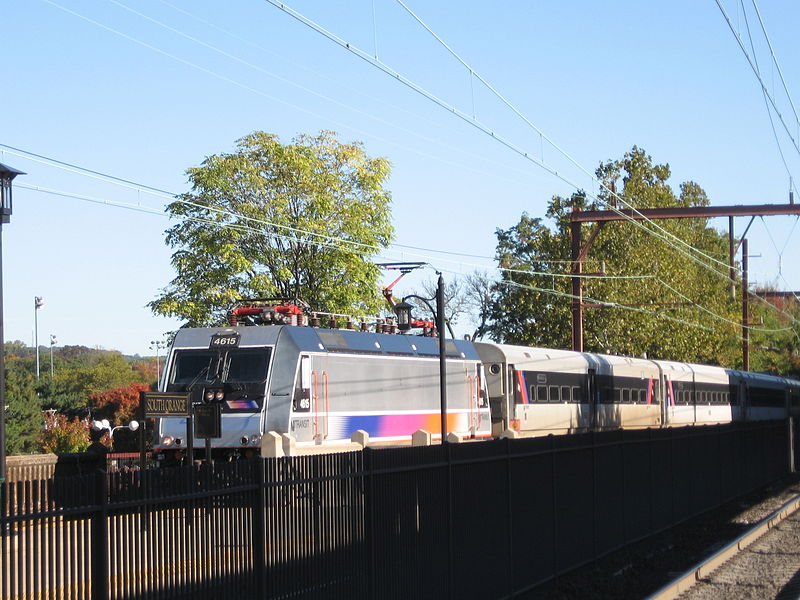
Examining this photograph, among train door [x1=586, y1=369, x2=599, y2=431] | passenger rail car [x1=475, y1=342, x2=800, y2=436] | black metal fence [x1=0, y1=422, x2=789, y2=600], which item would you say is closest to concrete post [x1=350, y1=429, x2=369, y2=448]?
black metal fence [x1=0, y1=422, x2=789, y2=600]

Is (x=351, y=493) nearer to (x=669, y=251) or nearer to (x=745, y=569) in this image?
(x=745, y=569)

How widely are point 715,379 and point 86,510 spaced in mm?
47953

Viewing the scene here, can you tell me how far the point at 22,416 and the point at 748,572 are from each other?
43.0 m

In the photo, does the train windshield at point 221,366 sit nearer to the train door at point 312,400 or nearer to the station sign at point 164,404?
the train door at point 312,400

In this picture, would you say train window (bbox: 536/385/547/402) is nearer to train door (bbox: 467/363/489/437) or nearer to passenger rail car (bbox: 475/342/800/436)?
passenger rail car (bbox: 475/342/800/436)

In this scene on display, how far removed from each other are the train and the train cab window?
32 mm

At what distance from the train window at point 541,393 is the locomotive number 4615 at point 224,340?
13.3m

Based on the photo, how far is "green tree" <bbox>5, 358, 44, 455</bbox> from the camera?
4905 centimetres

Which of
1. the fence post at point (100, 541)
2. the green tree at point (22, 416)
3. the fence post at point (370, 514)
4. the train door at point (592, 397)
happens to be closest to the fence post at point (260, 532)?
the fence post at point (370, 514)

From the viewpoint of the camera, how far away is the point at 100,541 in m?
7.29

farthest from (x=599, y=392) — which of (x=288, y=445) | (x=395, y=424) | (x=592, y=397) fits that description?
(x=288, y=445)

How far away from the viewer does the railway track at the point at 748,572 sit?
1414 cm

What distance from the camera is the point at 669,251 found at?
63812 millimetres

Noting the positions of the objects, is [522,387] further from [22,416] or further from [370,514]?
[22,416]
